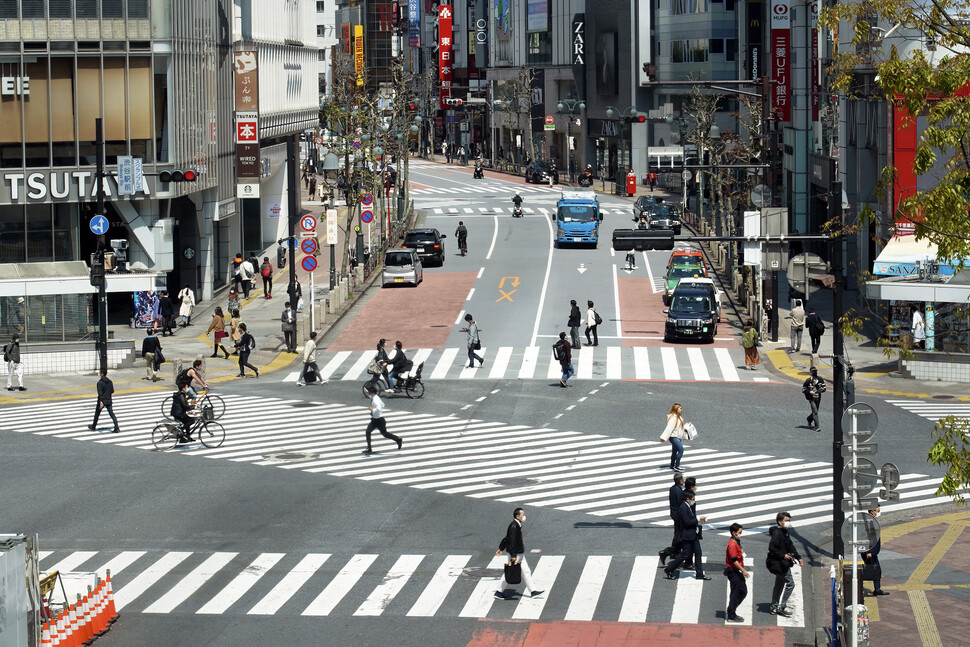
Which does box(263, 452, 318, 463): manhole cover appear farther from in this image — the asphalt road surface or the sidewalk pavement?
the sidewalk pavement

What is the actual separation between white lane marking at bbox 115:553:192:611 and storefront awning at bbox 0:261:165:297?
78.0 ft

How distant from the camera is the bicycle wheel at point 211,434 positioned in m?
32.6

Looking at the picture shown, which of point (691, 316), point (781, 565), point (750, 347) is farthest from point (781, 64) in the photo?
point (781, 565)

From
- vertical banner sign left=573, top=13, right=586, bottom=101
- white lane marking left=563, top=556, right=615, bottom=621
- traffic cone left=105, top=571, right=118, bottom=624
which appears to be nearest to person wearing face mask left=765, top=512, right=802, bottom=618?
white lane marking left=563, top=556, right=615, bottom=621

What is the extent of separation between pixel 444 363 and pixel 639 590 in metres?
23.9

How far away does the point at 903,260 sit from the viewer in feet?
144

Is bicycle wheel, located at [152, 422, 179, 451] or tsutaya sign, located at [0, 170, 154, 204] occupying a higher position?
tsutaya sign, located at [0, 170, 154, 204]

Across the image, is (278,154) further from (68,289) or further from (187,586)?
(187,586)

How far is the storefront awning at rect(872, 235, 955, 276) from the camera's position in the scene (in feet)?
140

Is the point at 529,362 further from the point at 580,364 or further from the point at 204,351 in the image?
the point at 204,351

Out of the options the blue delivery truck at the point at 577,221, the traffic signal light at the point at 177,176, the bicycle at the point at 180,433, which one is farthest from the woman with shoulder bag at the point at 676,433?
the blue delivery truck at the point at 577,221

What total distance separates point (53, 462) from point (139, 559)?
854 centimetres

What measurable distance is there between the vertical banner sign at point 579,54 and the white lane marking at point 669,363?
270ft

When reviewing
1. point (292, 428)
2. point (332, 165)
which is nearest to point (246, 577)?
point (292, 428)
